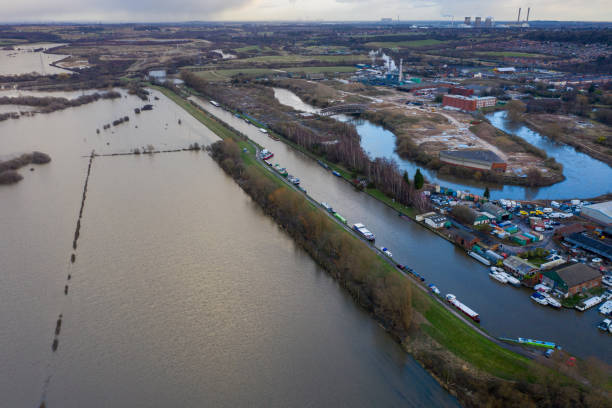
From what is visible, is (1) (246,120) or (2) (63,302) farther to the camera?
(1) (246,120)

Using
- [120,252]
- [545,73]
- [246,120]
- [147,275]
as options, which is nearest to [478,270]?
[147,275]

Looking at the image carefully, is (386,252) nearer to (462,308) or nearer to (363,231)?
(363,231)

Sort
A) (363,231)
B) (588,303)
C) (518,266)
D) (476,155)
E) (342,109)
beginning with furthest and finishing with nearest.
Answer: (342,109) < (476,155) < (363,231) < (518,266) < (588,303)

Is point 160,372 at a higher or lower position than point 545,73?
lower

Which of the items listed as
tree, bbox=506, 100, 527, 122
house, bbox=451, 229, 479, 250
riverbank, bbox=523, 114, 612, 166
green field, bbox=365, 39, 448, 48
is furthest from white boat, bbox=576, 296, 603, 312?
green field, bbox=365, 39, 448, 48

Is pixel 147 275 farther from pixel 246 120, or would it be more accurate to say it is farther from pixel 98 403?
pixel 246 120

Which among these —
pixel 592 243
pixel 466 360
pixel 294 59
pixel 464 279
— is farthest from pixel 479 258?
pixel 294 59
